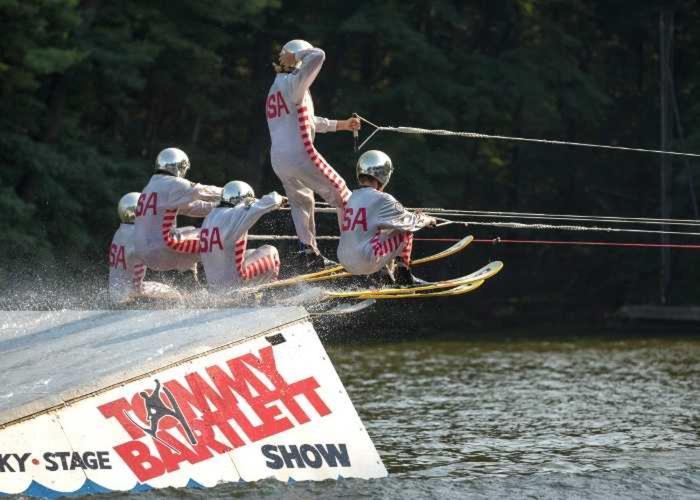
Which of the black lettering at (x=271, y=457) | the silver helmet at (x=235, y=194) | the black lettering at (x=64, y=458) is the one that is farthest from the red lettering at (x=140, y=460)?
the silver helmet at (x=235, y=194)

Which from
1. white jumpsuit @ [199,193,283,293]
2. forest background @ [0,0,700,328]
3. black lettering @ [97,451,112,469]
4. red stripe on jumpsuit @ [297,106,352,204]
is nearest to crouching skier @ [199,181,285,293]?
white jumpsuit @ [199,193,283,293]

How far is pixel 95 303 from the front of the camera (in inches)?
763

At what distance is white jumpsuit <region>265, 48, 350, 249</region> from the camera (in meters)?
15.3

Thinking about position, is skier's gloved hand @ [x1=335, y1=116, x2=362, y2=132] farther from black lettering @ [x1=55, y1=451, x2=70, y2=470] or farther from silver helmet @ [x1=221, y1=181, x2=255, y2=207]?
black lettering @ [x1=55, y1=451, x2=70, y2=470]

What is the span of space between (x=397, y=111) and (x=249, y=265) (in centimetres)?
2399

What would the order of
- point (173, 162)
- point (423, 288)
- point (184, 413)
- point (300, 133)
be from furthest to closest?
point (173, 162), point (300, 133), point (423, 288), point (184, 413)

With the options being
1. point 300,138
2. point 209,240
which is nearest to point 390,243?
point 300,138

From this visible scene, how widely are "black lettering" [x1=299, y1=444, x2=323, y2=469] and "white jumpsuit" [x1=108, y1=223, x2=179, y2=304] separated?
6045 mm

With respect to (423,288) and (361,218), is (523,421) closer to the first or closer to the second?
(423,288)

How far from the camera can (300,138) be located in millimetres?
15609

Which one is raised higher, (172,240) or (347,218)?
(347,218)

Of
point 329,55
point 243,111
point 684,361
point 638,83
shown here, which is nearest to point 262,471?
point 684,361

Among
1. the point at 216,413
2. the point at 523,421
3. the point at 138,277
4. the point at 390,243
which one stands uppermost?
the point at 390,243

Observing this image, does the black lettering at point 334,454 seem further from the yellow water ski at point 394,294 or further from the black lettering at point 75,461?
the yellow water ski at point 394,294
